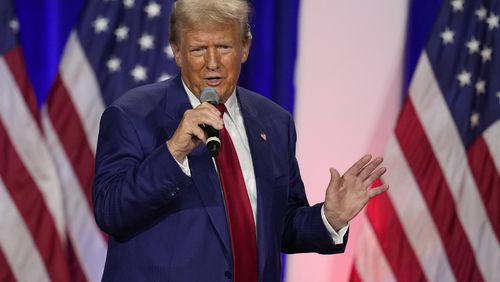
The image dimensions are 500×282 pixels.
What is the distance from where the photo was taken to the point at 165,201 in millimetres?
1902

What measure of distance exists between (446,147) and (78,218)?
1637 mm

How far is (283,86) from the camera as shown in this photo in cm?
379

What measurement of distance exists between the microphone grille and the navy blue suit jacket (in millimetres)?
154

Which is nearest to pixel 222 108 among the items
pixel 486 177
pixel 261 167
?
pixel 261 167

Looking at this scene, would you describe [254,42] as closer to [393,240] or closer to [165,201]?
[393,240]

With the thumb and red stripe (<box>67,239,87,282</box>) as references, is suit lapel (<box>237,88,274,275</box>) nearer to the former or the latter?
the thumb

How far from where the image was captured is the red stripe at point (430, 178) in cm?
377

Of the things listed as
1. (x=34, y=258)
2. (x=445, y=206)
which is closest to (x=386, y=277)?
(x=445, y=206)

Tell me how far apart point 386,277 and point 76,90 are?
158cm

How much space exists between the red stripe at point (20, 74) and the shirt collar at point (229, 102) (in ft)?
4.76

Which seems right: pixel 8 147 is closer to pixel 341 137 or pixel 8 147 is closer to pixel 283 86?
pixel 283 86

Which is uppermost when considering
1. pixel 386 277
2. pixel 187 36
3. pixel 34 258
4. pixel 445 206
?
pixel 187 36

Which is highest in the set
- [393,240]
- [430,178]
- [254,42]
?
[254,42]

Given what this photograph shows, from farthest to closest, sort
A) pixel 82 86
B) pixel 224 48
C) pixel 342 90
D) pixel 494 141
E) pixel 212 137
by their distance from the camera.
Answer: pixel 342 90 → pixel 494 141 → pixel 82 86 → pixel 224 48 → pixel 212 137
